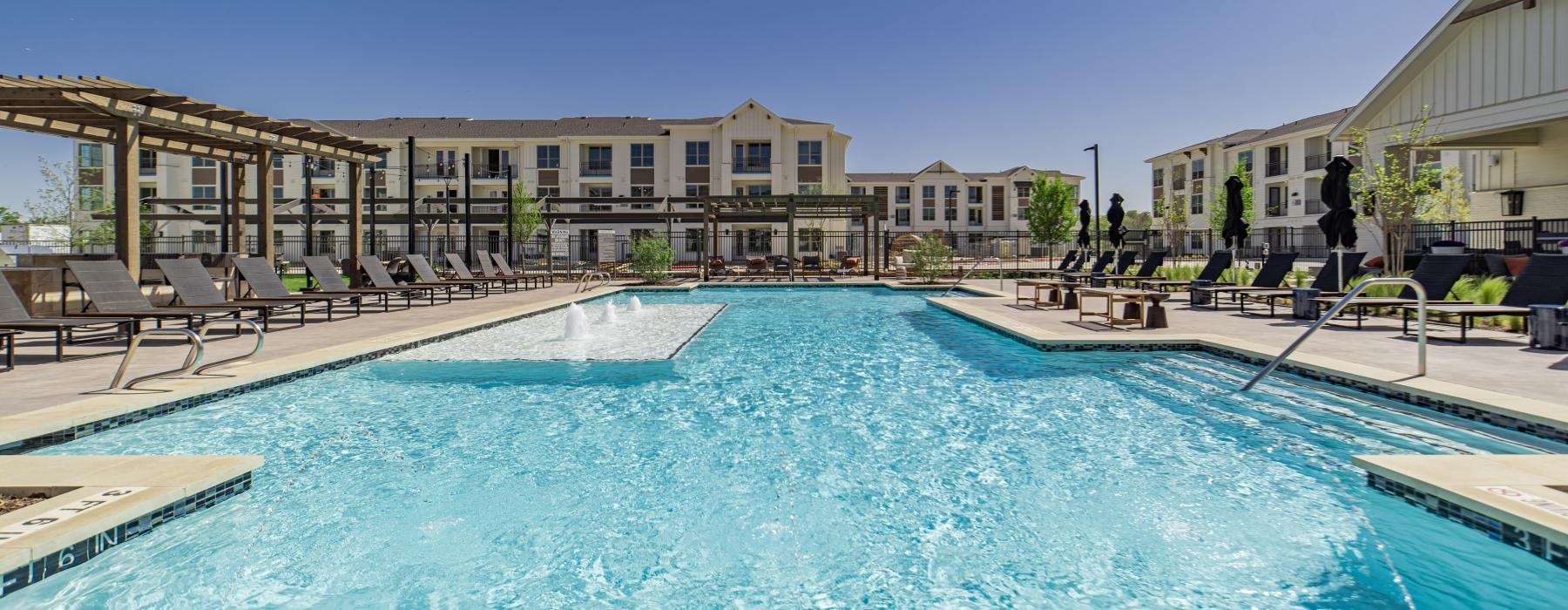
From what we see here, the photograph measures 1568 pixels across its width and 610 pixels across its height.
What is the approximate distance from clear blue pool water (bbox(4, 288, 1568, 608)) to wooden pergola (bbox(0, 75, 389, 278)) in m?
5.12

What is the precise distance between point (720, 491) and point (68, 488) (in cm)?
299

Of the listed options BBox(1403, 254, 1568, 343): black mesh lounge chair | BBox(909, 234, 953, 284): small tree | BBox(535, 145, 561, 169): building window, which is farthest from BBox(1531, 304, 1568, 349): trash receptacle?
BBox(535, 145, 561, 169): building window

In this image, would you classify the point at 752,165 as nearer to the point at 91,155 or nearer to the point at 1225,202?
the point at 1225,202

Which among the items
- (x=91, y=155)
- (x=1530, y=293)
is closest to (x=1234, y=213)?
(x=1530, y=293)

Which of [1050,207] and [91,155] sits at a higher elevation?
[91,155]

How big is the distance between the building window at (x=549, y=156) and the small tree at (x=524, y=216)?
7.92m

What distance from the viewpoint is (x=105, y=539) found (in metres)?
3.12

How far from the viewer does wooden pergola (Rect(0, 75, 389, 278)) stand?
9.05 meters

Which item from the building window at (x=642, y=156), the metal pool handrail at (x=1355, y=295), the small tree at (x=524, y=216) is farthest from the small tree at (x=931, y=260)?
the building window at (x=642, y=156)

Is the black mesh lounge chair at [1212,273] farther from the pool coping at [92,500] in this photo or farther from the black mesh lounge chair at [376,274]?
the pool coping at [92,500]

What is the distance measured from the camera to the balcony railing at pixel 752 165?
147ft

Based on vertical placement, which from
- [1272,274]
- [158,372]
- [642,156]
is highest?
[642,156]

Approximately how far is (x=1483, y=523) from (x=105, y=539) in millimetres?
5442

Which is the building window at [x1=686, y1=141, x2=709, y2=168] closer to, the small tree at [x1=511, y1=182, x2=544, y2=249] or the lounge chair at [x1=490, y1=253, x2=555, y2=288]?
the small tree at [x1=511, y1=182, x2=544, y2=249]
